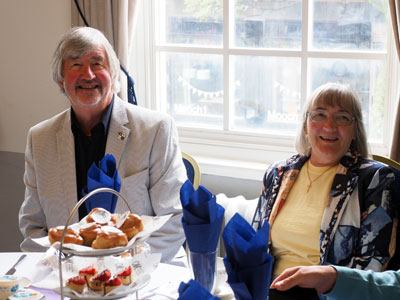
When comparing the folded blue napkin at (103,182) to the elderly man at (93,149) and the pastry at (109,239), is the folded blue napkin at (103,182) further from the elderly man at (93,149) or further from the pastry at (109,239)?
the elderly man at (93,149)

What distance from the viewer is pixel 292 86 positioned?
316 centimetres

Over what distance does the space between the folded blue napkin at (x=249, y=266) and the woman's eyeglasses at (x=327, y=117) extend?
936 millimetres

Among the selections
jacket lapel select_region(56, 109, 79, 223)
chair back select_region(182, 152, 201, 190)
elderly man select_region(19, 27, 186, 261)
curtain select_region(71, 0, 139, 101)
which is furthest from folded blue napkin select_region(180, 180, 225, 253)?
curtain select_region(71, 0, 139, 101)

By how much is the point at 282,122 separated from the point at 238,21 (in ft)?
1.81

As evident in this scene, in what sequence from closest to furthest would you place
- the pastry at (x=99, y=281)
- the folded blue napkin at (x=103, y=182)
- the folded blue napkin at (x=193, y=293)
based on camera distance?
1. the folded blue napkin at (x=193, y=293)
2. the pastry at (x=99, y=281)
3. the folded blue napkin at (x=103, y=182)

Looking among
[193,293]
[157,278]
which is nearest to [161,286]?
[157,278]

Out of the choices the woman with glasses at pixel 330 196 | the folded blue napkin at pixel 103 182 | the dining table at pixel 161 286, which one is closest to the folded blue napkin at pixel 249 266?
the dining table at pixel 161 286

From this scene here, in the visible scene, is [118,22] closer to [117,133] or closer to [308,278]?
[117,133]

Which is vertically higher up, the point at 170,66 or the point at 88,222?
the point at 170,66

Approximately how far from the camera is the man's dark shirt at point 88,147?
8.08 ft

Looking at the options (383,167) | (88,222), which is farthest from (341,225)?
(88,222)

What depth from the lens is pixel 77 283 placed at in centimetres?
151

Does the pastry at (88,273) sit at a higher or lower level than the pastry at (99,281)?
higher

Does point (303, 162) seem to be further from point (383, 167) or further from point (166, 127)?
point (166, 127)
